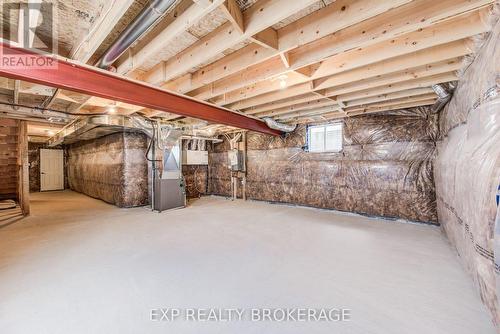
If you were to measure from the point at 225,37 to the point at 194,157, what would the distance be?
16.6 feet

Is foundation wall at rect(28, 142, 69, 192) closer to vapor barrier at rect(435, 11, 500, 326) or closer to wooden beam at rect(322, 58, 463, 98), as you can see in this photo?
wooden beam at rect(322, 58, 463, 98)

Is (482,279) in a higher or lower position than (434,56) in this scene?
lower

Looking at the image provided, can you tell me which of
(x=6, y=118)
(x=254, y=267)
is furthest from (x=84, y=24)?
(x=6, y=118)

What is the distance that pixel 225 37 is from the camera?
172 cm

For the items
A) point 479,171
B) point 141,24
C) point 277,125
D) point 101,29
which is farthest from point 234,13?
point 277,125

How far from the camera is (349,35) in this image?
1.75 metres

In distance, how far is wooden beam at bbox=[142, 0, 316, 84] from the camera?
4.59 ft

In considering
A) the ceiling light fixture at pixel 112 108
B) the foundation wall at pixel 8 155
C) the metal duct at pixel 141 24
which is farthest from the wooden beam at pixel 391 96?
the foundation wall at pixel 8 155

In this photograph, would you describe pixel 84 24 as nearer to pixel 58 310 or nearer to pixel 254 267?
pixel 58 310

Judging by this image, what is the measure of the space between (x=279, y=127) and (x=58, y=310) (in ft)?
13.7

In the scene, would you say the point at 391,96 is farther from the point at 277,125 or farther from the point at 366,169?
the point at 277,125

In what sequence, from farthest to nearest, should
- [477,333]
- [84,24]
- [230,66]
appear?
[230,66], [84,24], [477,333]
